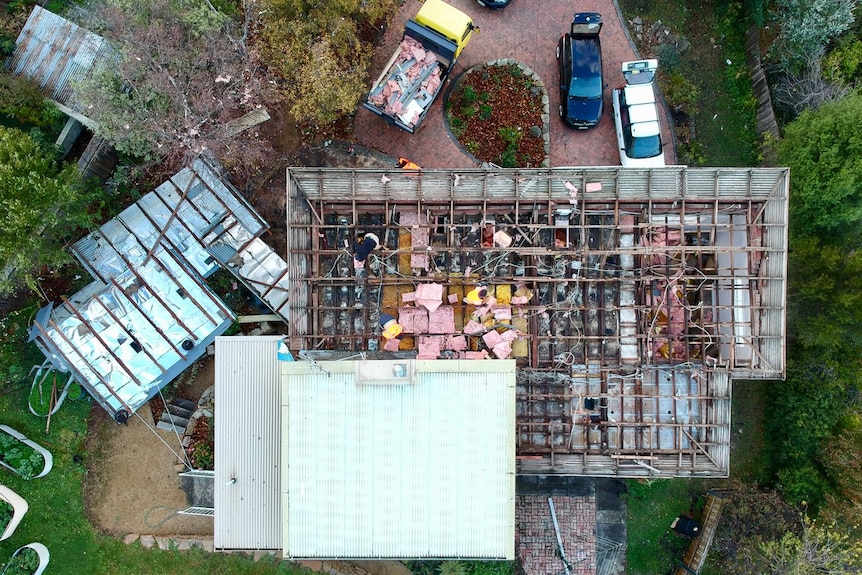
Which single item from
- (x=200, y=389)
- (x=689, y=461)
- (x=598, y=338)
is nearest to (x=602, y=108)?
(x=598, y=338)

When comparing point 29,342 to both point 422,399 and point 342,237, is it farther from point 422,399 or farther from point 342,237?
point 422,399

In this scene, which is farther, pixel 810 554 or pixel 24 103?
pixel 24 103

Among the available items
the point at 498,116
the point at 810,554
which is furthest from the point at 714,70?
the point at 810,554

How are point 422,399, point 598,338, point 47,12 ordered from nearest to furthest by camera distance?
1. point 422,399
2. point 598,338
3. point 47,12

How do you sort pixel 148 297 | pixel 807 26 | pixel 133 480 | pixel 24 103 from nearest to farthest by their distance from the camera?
pixel 24 103
pixel 807 26
pixel 148 297
pixel 133 480

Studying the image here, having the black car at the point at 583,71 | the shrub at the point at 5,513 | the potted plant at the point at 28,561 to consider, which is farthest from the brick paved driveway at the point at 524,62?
the potted plant at the point at 28,561

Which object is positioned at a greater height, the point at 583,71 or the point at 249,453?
the point at 583,71

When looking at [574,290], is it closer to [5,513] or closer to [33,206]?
[33,206]

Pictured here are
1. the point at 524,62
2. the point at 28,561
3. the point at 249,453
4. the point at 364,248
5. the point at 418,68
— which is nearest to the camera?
the point at 364,248
